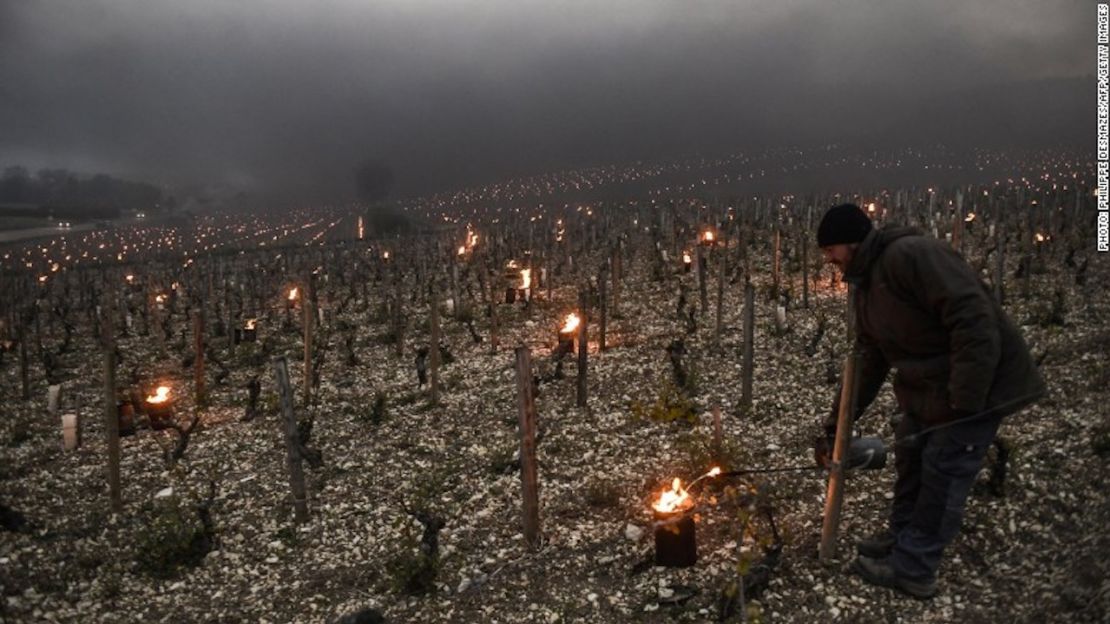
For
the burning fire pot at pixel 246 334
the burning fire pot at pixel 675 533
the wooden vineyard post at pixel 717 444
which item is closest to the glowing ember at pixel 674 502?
the burning fire pot at pixel 675 533

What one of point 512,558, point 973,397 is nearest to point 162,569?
point 512,558

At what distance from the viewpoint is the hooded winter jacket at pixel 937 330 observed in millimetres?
4512

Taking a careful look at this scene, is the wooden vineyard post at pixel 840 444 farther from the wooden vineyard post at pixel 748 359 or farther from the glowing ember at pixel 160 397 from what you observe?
the glowing ember at pixel 160 397

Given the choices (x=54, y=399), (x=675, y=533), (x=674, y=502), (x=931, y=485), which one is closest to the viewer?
(x=931, y=485)

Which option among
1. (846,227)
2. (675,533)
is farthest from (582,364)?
(846,227)

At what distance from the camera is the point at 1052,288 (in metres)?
21.0

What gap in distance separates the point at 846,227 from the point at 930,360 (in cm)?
118

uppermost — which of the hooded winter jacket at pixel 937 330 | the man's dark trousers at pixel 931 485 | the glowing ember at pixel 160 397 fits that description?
the hooded winter jacket at pixel 937 330

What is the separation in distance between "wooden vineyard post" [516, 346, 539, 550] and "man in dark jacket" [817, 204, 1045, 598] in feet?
11.9

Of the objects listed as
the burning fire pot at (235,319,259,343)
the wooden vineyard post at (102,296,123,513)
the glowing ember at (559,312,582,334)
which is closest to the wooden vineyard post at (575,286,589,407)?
the glowing ember at (559,312,582,334)

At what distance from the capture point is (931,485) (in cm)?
509

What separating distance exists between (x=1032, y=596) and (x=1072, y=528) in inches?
58.6

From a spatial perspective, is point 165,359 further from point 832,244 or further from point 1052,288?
point 1052,288

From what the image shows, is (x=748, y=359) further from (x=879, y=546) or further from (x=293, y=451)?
(x=293, y=451)
